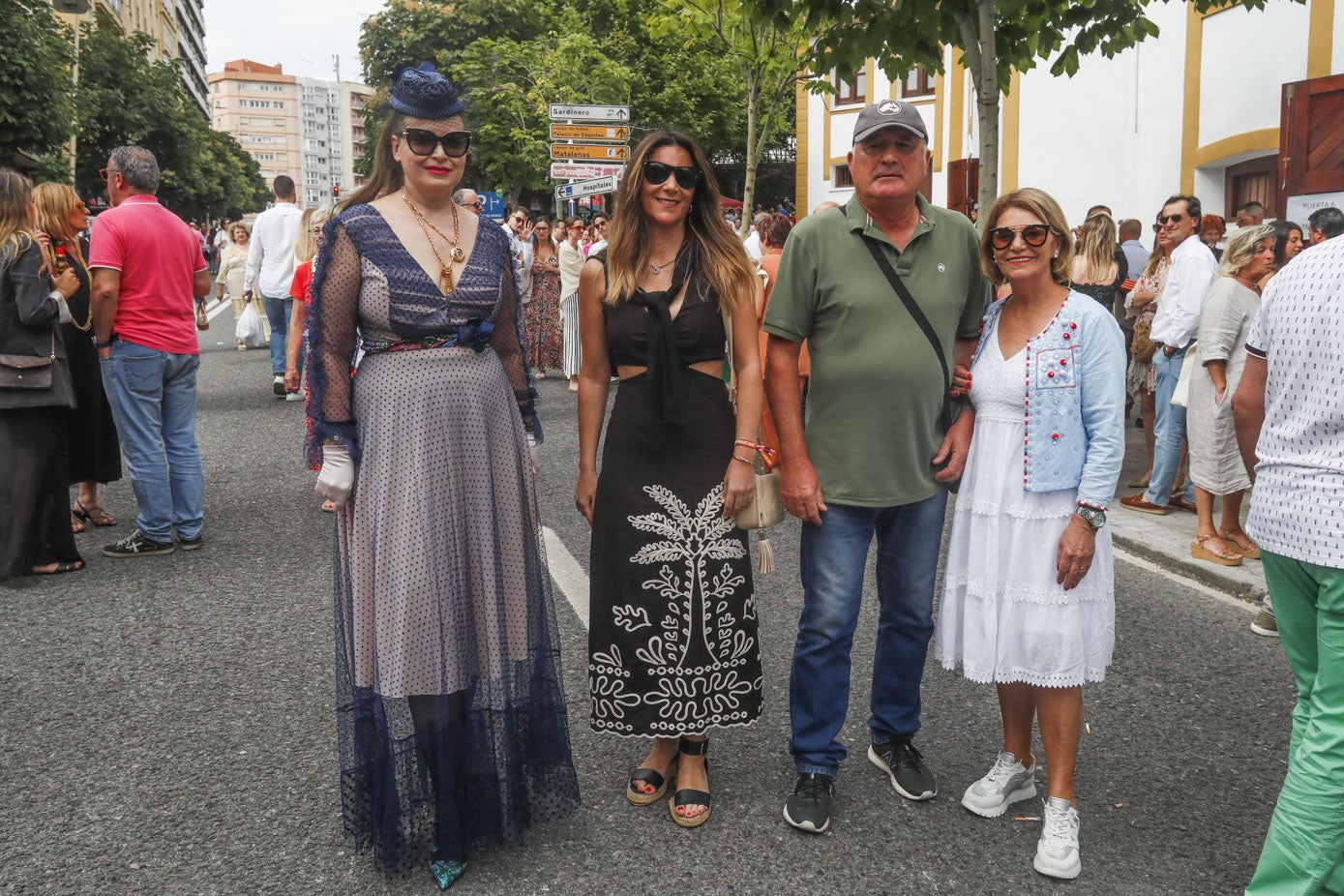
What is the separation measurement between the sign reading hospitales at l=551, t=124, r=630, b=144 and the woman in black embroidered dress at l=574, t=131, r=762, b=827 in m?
14.3

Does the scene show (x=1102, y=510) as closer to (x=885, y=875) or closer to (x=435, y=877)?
(x=885, y=875)

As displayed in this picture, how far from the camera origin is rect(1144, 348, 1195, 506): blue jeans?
23.6 ft

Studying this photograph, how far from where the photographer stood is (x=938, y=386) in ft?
11.0

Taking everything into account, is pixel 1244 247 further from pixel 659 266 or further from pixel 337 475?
pixel 337 475

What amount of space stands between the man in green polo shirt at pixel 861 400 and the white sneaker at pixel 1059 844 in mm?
442

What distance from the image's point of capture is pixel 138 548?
21.4ft

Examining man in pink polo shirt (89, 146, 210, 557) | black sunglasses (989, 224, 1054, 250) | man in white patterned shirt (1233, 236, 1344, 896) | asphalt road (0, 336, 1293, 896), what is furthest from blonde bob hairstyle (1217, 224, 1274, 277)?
man in pink polo shirt (89, 146, 210, 557)

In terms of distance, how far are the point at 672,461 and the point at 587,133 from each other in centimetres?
1481

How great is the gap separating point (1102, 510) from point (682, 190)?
4.84ft

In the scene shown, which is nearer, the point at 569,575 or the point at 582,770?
the point at 582,770

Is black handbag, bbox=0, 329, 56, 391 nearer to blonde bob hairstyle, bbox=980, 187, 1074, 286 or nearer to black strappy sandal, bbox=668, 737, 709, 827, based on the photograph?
black strappy sandal, bbox=668, 737, 709, 827

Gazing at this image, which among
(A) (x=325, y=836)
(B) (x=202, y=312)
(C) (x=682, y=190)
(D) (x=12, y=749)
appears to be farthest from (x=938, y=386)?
(B) (x=202, y=312)
